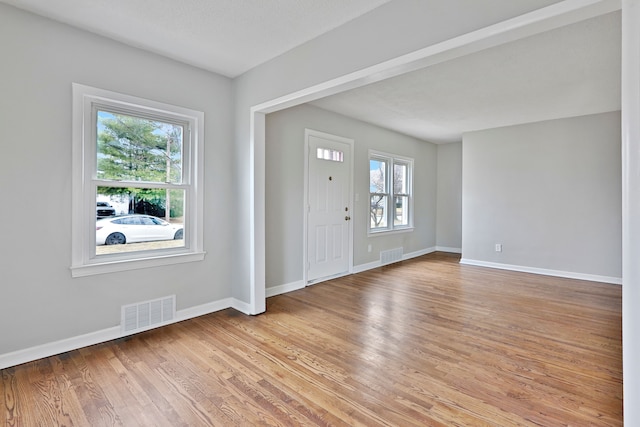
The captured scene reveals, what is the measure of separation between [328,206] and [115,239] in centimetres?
275

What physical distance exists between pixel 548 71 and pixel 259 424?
3.97 metres

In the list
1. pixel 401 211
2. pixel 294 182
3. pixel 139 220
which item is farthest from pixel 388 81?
pixel 401 211

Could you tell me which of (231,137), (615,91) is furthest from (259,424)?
(615,91)

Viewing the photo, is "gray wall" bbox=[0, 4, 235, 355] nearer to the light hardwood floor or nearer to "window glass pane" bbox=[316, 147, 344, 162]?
the light hardwood floor

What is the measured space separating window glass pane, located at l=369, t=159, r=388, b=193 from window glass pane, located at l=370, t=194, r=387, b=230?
15cm

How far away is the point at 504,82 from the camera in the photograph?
348 centimetres

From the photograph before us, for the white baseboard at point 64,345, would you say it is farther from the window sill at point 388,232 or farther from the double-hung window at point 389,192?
the double-hung window at point 389,192

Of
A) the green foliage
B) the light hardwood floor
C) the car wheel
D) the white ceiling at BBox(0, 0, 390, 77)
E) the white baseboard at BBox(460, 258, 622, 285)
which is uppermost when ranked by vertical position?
the white ceiling at BBox(0, 0, 390, 77)

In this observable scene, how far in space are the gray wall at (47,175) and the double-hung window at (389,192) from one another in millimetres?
3776

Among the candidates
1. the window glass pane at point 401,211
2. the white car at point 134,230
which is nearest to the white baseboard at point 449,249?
the window glass pane at point 401,211

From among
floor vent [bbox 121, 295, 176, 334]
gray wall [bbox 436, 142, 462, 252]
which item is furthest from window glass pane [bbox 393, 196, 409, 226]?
floor vent [bbox 121, 295, 176, 334]

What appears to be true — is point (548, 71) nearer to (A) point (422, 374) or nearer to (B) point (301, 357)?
(A) point (422, 374)

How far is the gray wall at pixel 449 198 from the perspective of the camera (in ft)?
23.6

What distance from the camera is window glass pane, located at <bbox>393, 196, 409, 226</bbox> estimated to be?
636cm
